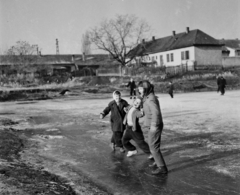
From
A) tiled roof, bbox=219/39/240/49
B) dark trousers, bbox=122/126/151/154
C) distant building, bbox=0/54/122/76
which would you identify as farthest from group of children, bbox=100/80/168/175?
tiled roof, bbox=219/39/240/49

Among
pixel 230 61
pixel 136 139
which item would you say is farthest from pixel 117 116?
pixel 230 61

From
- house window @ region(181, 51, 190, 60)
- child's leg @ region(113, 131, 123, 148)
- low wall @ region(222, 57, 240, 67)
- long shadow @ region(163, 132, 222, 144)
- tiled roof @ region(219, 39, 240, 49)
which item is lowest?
long shadow @ region(163, 132, 222, 144)

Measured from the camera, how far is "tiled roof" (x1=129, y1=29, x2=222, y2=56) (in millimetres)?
51031

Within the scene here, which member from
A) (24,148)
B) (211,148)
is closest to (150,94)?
(211,148)

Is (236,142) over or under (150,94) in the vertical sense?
under

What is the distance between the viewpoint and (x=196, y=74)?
38.3 metres

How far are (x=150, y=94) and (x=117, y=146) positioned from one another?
2.42m

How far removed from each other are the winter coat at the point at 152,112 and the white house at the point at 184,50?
41.6 m

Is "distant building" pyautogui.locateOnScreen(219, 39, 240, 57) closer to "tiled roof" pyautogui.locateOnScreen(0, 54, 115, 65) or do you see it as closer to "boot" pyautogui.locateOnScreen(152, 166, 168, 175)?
"tiled roof" pyautogui.locateOnScreen(0, 54, 115, 65)

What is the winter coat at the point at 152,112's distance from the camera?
553 cm

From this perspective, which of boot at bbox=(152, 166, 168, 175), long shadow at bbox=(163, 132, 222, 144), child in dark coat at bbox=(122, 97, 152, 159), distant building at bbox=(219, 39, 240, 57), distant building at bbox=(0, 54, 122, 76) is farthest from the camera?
distant building at bbox=(219, 39, 240, 57)

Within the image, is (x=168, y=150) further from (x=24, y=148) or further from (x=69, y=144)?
(x=24, y=148)

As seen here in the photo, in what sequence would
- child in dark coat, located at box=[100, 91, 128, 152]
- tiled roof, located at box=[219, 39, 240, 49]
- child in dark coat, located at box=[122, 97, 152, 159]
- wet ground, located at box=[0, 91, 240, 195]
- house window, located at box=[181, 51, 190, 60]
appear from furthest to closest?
tiled roof, located at box=[219, 39, 240, 49] → house window, located at box=[181, 51, 190, 60] → child in dark coat, located at box=[100, 91, 128, 152] → child in dark coat, located at box=[122, 97, 152, 159] → wet ground, located at box=[0, 91, 240, 195]

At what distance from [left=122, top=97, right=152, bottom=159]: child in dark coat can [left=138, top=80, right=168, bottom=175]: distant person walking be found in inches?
→ 25.5
